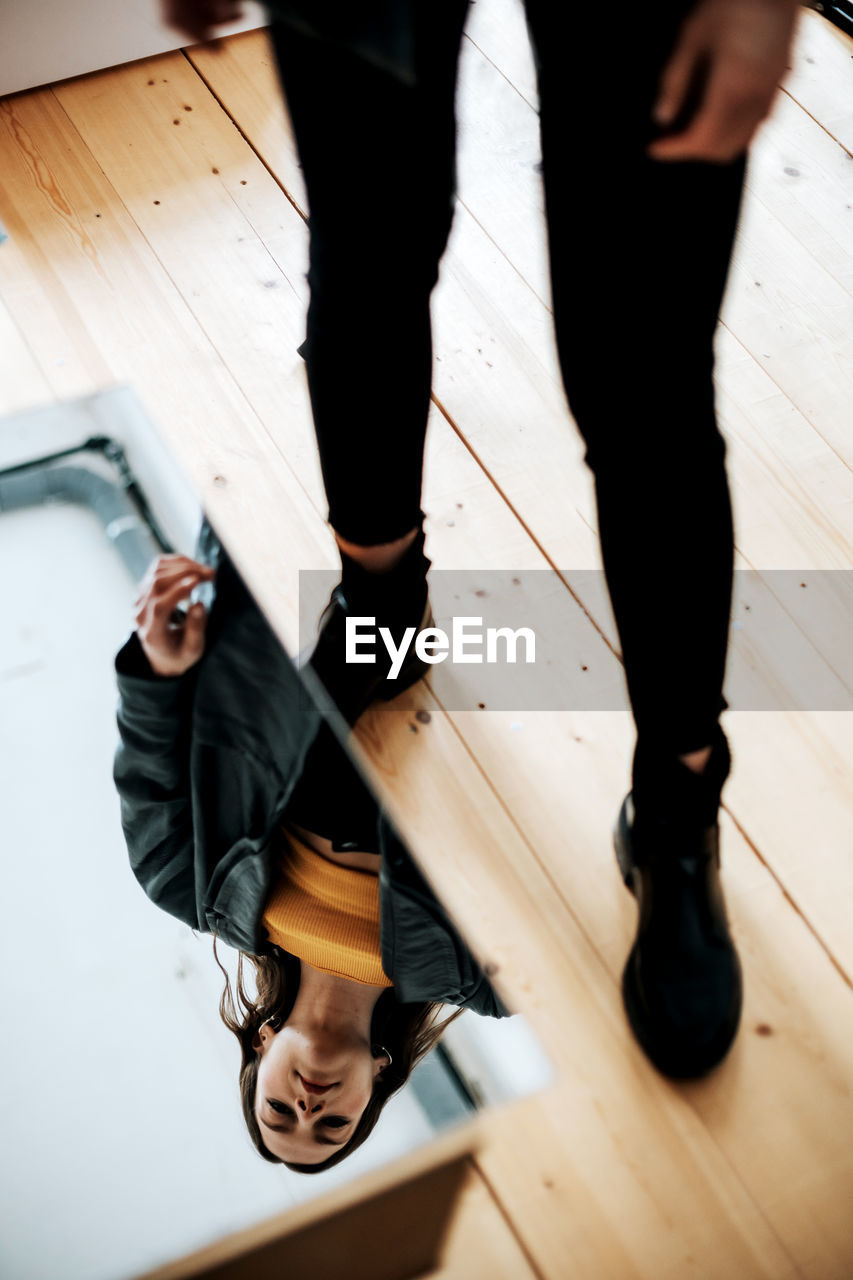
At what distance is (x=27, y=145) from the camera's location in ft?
5.01

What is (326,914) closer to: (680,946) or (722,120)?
(680,946)

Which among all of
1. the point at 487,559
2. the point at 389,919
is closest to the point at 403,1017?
the point at 389,919

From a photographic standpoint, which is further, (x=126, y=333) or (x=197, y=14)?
(x=126, y=333)

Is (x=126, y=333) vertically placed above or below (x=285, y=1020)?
above

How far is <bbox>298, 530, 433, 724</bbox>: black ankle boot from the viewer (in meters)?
0.95

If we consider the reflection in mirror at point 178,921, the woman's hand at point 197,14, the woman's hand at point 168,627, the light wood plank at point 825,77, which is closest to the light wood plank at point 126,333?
the reflection in mirror at point 178,921

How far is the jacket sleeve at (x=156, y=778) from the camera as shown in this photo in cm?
79

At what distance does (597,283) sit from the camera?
1.92 ft

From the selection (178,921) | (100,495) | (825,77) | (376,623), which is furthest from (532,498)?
(825,77)

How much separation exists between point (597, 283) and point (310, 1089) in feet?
2.23

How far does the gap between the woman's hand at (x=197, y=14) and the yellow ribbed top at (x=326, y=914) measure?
0.63 m

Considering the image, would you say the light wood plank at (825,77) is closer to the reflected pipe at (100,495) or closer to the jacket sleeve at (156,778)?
the reflected pipe at (100,495)

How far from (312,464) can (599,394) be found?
654 millimetres

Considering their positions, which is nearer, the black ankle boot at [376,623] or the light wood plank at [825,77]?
the black ankle boot at [376,623]
